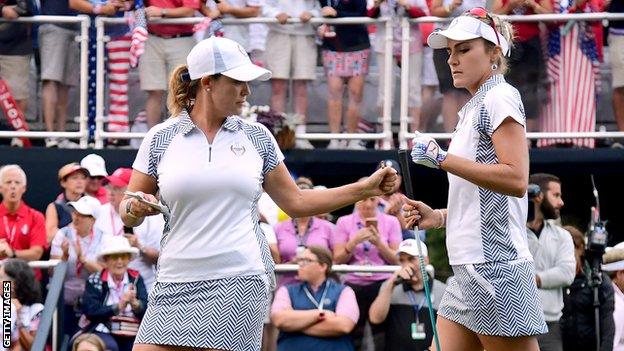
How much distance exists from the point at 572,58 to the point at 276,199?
22.2 ft

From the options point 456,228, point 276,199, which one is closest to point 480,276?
point 456,228

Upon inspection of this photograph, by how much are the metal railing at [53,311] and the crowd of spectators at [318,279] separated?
4.8 inches

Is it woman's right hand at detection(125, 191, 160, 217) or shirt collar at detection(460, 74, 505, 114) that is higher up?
shirt collar at detection(460, 74, 505, 114)

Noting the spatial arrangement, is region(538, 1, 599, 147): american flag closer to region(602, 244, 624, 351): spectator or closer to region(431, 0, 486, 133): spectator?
region(431, 0, 486, 133): spectator

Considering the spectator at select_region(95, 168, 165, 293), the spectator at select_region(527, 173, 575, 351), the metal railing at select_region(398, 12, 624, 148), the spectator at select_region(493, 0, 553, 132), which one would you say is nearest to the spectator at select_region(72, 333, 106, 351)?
the spectator at select_region(95, 168, 165, 293)

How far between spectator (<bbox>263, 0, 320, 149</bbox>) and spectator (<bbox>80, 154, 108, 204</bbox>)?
1.64m

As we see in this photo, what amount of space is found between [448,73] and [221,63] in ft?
21.6

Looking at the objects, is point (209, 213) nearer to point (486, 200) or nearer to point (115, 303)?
point (486, 200)

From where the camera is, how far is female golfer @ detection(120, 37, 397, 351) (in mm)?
6496

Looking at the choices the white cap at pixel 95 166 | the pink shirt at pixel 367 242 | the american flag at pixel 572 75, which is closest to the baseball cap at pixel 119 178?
the white cap at pixel 95 166

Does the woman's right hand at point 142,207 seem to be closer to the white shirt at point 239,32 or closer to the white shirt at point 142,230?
the white shirt at point 142,230

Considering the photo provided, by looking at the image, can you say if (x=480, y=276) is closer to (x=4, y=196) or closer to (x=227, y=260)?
(x=227, y=260)

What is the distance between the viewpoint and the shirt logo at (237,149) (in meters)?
6.57

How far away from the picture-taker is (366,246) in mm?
11672
